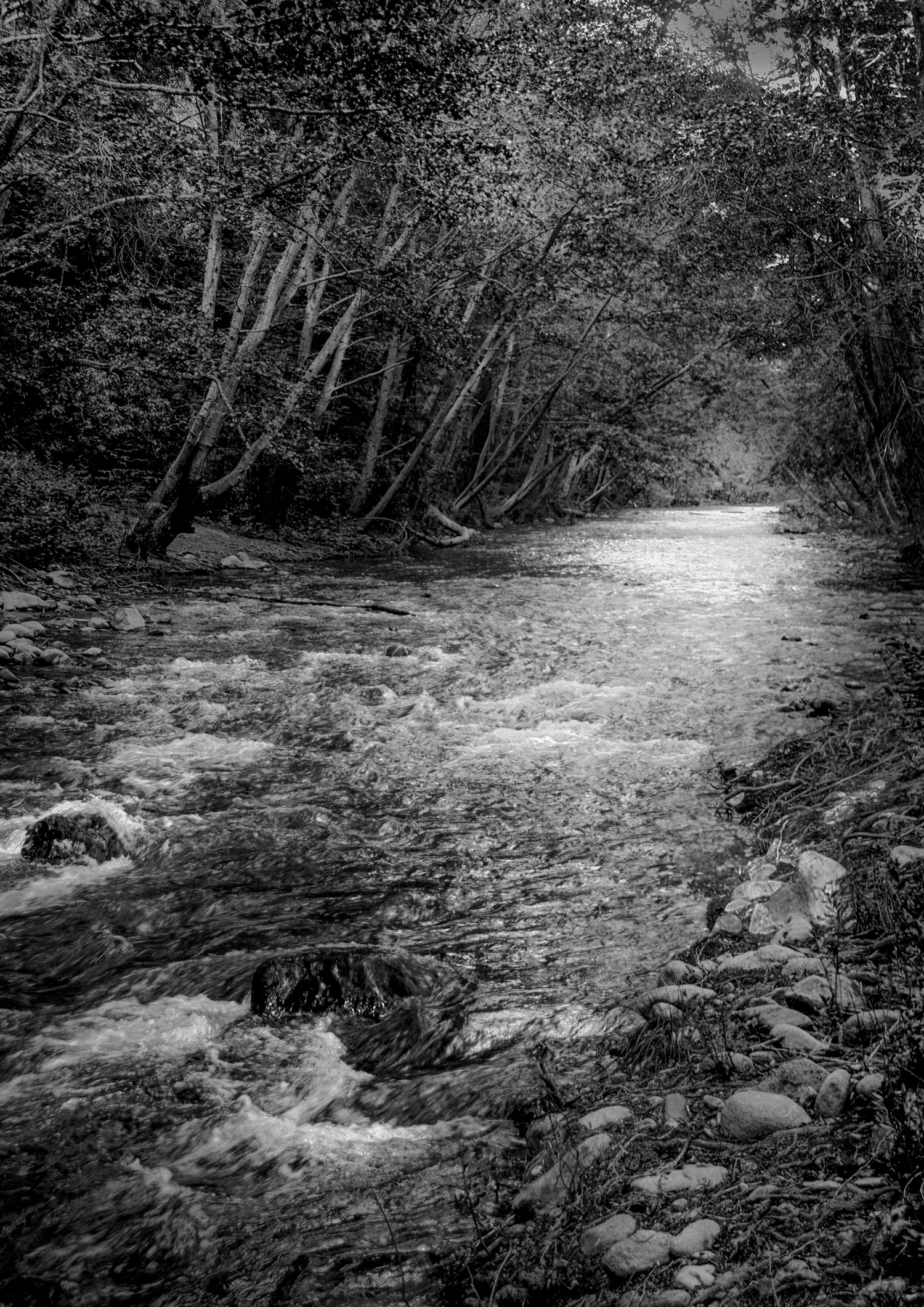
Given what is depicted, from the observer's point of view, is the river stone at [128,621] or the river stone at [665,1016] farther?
the river stone at [128,621]

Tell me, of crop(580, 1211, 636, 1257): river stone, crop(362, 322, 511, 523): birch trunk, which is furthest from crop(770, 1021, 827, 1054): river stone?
crop(362, 322, 511, 523): birch trunk

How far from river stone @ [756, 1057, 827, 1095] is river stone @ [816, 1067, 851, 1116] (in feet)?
0.16

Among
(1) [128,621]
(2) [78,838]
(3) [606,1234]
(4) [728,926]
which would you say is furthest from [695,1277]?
(1) [128,621]

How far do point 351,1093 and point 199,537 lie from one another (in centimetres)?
1578

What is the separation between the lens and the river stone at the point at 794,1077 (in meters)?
2.19

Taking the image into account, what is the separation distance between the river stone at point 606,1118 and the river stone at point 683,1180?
0.95 ft

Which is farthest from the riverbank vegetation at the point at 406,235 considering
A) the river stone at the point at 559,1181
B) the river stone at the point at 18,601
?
the river stone at the point at 559,1181

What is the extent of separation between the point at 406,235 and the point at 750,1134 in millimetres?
17999

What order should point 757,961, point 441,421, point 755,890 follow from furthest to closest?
point 441,421
point 755,890
point 757,961

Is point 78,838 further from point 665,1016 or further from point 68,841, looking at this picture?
point 665,1016

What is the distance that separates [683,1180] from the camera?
1.95 m

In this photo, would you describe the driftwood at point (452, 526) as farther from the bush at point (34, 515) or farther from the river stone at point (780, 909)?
the river stone at point (780, 909)

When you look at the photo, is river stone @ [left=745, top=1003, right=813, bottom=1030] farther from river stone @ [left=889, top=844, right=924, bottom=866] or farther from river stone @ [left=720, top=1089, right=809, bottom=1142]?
river stone @ [left=889, top=844, right=924, bottom=866]

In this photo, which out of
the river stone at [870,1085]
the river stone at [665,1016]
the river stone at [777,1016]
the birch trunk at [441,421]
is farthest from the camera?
the birch trunk at [441,421]
